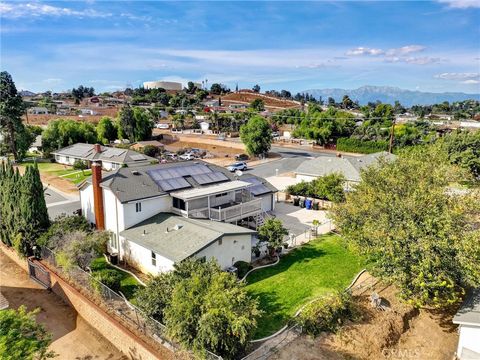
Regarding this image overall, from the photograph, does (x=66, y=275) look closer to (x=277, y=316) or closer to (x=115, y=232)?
(x=115, y=232)

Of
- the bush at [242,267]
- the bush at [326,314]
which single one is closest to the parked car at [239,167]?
the bush at [242,267]

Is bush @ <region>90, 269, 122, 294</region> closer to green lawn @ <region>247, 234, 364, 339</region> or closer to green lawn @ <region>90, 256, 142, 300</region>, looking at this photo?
green lawn @ <region>90, 256, 142, 300</region>

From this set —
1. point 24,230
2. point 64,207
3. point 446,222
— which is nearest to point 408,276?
point 446,222

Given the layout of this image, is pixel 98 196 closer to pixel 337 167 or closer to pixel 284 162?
pixel 337 167

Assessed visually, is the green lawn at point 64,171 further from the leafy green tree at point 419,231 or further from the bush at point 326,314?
the leafy green tree at point 419,231

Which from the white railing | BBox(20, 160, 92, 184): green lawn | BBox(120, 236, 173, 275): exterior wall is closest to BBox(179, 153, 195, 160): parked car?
BBox(20, 160, 92, 184): green lawn

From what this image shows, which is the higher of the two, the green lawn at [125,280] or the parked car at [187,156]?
the parked car at [187,156]

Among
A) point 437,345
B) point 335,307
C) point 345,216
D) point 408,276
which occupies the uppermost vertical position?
point 345,216
